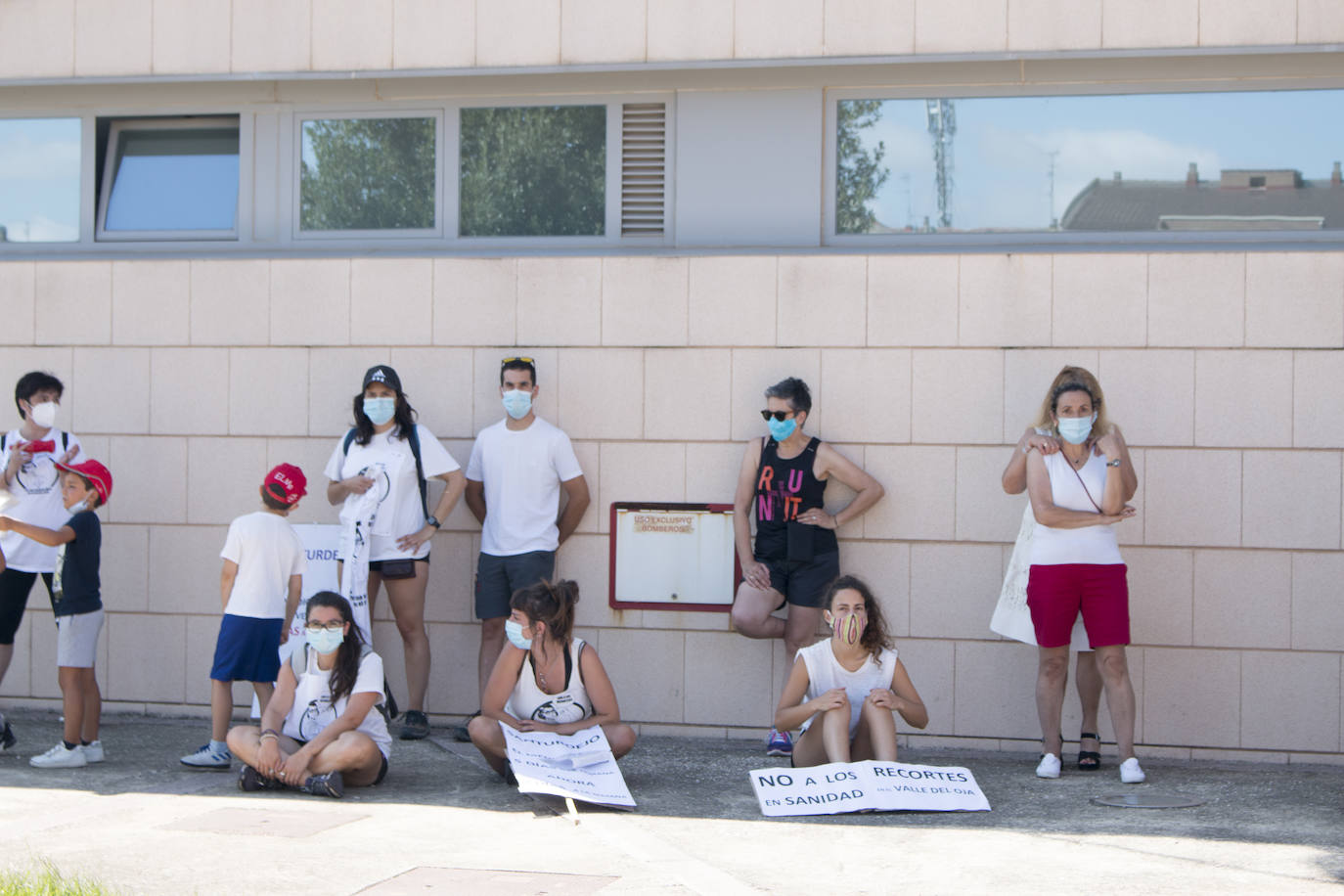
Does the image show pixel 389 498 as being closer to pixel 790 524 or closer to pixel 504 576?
pixel 504 576

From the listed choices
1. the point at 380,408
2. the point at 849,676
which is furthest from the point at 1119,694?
the point at 380,408

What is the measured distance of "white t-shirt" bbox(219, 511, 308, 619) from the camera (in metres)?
7.12

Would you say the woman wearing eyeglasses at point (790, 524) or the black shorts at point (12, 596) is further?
the woman wearing eyeglasses at point (790, 524)

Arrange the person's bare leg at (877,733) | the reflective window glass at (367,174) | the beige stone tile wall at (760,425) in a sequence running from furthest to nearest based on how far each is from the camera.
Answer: the reflective window glass at (367,174), the beige stone tile wall at (760,425), the person's bare leg at (877,733)

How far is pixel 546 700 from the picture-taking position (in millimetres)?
6664

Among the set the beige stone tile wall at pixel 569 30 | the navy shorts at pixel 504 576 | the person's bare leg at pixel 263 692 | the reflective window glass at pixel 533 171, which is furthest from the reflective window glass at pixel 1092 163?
the person's bare leg at pixel 263 692

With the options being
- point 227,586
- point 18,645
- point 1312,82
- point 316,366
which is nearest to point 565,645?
point 227,586

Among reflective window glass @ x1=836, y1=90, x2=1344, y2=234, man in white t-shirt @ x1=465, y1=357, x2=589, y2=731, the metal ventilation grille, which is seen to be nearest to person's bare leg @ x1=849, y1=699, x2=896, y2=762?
man in white t-shirt @ x1=465, y1=357, x2=589, y2=731

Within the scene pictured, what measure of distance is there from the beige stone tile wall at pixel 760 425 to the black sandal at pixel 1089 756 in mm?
501

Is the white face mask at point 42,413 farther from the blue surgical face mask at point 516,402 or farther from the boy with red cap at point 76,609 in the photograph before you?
the blue surgical face mask at point 516,402

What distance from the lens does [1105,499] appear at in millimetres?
7090

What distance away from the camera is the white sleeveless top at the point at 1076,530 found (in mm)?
7145

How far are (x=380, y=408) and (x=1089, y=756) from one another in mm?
4257

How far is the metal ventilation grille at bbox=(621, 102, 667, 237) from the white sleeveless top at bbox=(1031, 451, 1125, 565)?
2862 millimetres
